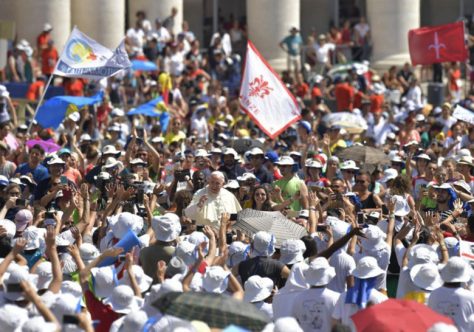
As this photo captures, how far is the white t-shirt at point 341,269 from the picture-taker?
491 inches

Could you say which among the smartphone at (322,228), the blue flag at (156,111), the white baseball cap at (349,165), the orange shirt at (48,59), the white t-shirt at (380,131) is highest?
the smartphone at (322,228)

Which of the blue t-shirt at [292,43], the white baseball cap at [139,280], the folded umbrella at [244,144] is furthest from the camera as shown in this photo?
the blue t-shirt at [292,43]

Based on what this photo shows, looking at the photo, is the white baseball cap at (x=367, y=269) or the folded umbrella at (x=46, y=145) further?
the folded umbrella at (x=46, y=145)

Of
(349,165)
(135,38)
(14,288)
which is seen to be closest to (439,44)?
(135,38)

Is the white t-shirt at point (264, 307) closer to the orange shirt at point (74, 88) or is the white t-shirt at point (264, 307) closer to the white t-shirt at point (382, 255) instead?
the white t-shirt at point (382, 255)

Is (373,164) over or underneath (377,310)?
underneath

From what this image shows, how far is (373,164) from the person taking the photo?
19.4 meters

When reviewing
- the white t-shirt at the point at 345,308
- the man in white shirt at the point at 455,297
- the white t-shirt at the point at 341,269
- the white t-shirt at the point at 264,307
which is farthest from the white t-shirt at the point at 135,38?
the man in white shirt at the point at 455,297

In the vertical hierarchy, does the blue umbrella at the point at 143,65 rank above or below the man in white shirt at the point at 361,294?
below

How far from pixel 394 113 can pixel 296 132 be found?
493 centimetres

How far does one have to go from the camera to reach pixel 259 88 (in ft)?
67.2

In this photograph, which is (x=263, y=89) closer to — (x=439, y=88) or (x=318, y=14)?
(x=439, y=88)

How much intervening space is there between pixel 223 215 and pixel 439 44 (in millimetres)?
13543

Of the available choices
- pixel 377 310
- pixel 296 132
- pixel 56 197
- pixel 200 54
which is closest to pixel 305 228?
pixel 56 197
